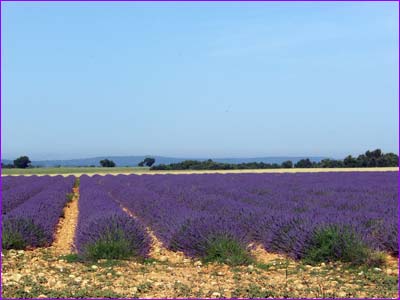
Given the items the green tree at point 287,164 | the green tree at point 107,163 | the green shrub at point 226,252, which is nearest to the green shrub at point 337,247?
the green shrub at point 226,252

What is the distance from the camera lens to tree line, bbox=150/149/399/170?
45.3m

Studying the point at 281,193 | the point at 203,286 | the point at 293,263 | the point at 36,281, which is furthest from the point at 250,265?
the point at 281,193

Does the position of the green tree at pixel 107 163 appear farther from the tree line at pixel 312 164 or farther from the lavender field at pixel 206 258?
the lavender field at pixel 206 258

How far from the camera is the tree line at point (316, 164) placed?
4531 cm

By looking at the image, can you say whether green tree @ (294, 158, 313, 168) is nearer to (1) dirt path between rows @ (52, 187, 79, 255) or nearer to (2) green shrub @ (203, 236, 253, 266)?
(1) dirt path between rows @ (52, 187, 79, 255)

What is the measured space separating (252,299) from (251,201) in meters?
7.09

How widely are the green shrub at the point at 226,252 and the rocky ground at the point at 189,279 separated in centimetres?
11

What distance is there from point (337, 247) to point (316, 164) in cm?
4494

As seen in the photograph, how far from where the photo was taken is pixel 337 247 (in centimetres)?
542

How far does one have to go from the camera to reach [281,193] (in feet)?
41.4

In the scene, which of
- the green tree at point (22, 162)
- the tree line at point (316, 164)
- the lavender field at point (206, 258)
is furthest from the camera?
the green tree at point (22, 162)

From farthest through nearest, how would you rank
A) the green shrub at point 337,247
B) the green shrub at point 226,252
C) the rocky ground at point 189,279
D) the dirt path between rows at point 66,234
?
the dirt path between rows at point 66,234
the green shrub at point 226,252
the green shrub at point 337,247
the rocky ground at point 189,279

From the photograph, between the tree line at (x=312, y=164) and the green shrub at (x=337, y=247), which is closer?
the green shrub at (x=337, y=247)

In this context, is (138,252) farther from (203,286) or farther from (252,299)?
(252,299)
